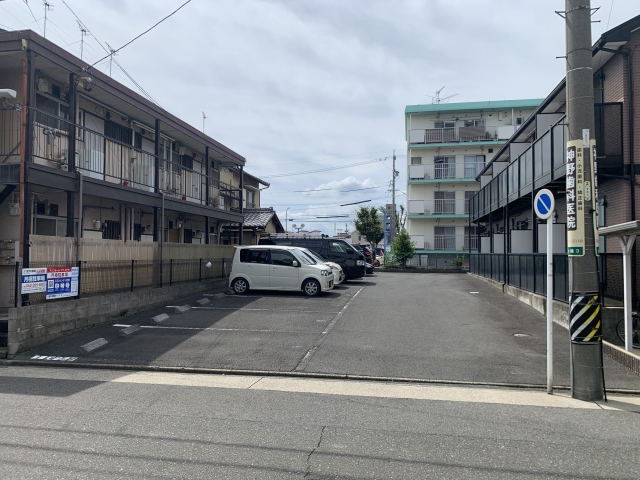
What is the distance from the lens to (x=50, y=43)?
33.7ft

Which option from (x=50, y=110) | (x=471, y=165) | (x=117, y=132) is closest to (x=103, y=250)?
(x=50, y=110)

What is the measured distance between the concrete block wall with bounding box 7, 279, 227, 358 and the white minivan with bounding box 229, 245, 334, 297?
301 cm

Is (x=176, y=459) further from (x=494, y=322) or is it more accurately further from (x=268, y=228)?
(x=268, y=228)

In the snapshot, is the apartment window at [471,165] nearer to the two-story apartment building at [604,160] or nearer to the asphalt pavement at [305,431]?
the two-story apartment building at [604,160]

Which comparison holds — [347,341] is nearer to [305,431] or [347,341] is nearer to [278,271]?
[305,431]

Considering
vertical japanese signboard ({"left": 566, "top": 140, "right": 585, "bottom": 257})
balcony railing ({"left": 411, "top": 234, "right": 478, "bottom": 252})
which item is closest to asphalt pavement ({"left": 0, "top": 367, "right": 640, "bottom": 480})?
vertical japanese signboard ({"left": 566, "top": 140, "right": 585, "bottom": 257})

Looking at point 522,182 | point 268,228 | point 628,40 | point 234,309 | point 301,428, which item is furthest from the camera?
point 268,228

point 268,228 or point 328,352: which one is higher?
point 268,228

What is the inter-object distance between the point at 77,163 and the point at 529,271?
12937mm

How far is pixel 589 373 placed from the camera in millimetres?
6508

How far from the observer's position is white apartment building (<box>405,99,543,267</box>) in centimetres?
3497

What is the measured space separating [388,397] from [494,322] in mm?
6044

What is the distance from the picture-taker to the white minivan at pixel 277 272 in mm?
15711

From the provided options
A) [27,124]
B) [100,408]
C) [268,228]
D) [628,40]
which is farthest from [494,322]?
[268,228]
